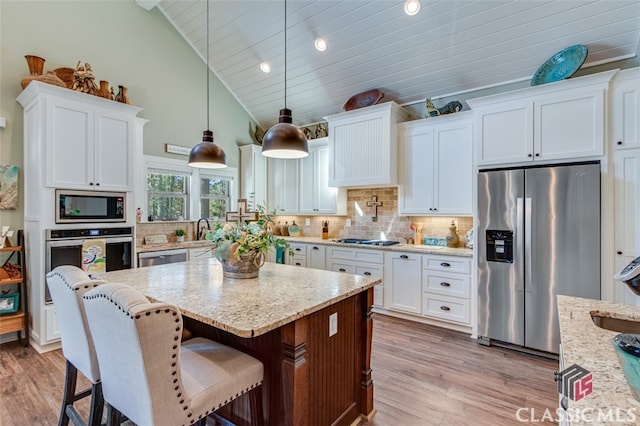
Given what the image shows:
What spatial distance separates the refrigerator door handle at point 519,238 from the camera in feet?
9.91

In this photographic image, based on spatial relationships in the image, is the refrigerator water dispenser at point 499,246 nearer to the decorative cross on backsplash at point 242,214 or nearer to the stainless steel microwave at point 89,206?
the decorative cross on backsplash at point 242,214

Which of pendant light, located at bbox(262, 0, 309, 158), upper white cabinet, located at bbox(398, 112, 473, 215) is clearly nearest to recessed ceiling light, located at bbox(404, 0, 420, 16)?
upper white cabinet, located at bbox(398, 112, 473, 215)

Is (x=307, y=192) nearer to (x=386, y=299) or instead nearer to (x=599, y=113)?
(x=386, y=299)

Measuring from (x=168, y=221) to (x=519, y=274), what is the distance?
14.6 feet

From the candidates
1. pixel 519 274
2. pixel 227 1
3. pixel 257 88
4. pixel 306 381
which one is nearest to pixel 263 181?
pixel 257 88

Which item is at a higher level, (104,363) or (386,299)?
(104,363)

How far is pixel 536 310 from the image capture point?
117 inches

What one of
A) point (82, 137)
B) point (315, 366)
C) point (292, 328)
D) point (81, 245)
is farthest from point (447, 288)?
point (82, 137)

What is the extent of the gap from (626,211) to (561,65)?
1.51 metres

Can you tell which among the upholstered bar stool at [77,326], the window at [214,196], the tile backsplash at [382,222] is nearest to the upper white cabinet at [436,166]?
the tile backsplash at [382,222]

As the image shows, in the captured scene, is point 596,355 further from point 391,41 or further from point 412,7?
point 391,41

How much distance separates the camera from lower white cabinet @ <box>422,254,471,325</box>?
3.48 meters

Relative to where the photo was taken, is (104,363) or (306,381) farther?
(306,381)

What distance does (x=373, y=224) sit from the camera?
15.9ft
